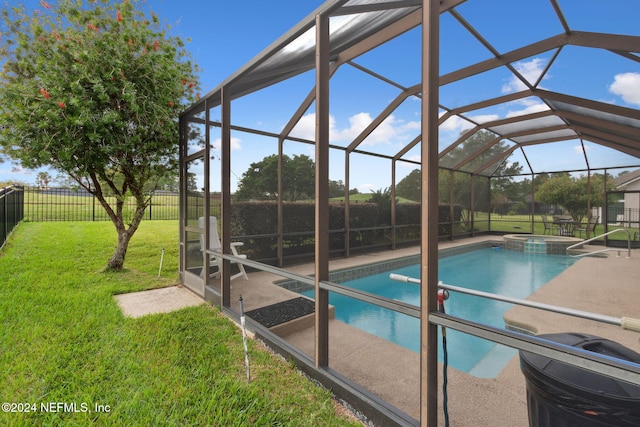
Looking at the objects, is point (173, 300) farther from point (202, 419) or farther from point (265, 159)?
point (265, 159)

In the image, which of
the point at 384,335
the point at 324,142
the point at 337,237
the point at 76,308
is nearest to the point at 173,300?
the point at 76,308

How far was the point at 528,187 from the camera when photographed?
12859 millimetres

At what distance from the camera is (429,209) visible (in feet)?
5.24

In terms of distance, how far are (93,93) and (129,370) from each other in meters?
4.12

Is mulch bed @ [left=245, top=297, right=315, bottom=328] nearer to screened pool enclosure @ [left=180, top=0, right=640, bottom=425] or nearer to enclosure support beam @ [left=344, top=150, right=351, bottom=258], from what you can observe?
screened pool enclosure @ [left=180, top=0, right=640, bottom=425]

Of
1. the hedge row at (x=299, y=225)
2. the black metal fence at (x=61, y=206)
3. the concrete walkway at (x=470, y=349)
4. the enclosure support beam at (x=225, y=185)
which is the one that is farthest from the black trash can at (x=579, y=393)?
the black metal fence at (x=61, y=206)

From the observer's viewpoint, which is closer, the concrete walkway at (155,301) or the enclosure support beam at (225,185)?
the enclosure support beam at (225,185)

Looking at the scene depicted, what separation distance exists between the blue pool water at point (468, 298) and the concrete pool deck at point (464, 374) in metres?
0.67

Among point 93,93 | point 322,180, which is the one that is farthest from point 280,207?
point 322,180

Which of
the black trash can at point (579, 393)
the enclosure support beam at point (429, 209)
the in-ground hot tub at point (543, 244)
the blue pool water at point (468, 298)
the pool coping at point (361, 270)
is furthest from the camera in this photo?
the in-ground hot tub at point (543, 244)

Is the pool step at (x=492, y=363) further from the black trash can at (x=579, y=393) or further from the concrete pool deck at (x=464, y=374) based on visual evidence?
the black trash can at (x=579, y=393)

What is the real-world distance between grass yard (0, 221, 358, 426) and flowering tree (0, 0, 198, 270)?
78.6 inches

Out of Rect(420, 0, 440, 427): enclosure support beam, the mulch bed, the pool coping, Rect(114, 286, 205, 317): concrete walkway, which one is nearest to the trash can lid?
Rect(420, 0, 440, 427): enclosure support beam

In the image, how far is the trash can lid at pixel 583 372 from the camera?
1050 millimetres
